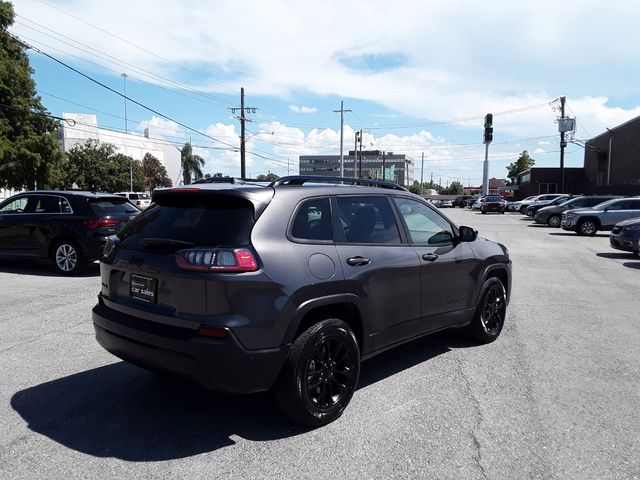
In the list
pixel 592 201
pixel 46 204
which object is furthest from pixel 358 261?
pixel 592 201

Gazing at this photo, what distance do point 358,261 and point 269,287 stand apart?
0.90 metres

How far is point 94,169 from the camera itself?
73062 mm

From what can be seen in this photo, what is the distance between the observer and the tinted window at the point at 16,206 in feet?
34.3

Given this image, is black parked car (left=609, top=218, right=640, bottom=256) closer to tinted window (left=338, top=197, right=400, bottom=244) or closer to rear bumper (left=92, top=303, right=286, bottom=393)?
tinted window (left=338, top=197, right=400, bottom=244)

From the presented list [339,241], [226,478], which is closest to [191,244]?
[339,241]

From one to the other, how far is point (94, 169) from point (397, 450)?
255ft

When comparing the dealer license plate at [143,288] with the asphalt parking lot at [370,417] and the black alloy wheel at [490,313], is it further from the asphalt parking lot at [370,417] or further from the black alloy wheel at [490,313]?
the black alloy wheel at [490,313]

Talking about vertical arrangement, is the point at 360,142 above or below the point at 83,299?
above

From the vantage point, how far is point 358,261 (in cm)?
400

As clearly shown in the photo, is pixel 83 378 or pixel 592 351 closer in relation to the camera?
pixel 83 378

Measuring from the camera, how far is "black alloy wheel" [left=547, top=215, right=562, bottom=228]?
1081 inches

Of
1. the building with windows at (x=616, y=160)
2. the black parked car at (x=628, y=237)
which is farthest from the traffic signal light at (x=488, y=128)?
the black parked car at (x=628, y=237)

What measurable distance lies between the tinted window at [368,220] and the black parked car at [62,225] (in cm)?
699

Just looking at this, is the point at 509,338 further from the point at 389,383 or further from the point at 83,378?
the point at 83,378
